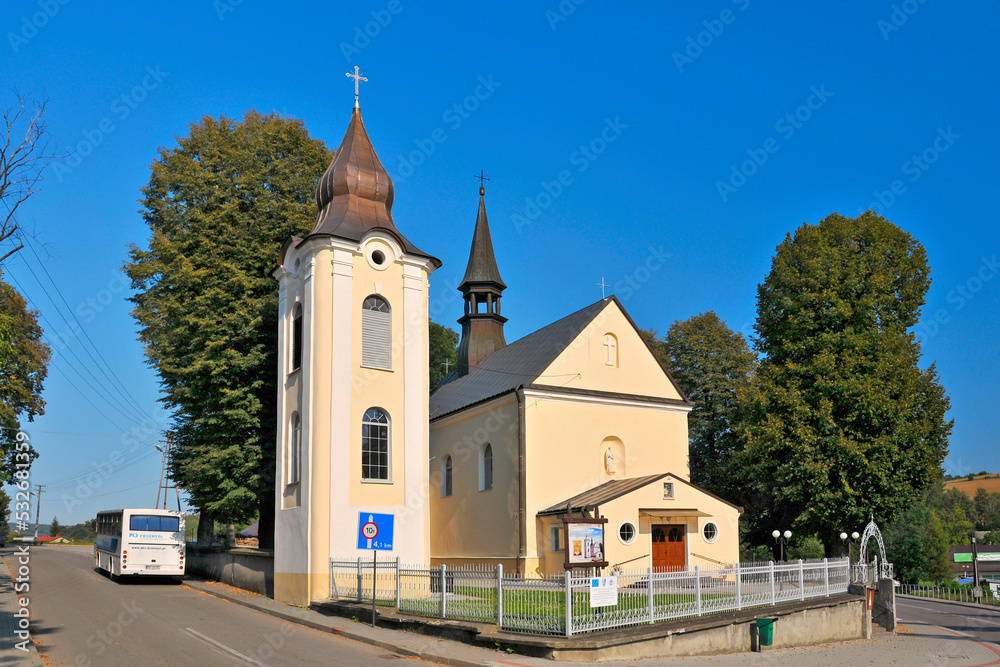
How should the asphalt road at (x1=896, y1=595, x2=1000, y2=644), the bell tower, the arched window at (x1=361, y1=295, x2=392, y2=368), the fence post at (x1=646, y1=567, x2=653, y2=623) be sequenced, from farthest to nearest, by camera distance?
the bell tower < the asphalt road at (x1=896, y1=595, x2=1000, y2=644) < the arched window at (x1=361, y1=295, x2=392, y2=368) < the fence post at (x1=646, y1=567, x2=653, y2=623)

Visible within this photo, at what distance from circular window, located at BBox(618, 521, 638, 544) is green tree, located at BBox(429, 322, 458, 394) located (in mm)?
25520

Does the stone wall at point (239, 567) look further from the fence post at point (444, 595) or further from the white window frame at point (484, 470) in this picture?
the fence post at point (444, 595)

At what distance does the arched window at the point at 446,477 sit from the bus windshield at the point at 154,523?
33.0ft

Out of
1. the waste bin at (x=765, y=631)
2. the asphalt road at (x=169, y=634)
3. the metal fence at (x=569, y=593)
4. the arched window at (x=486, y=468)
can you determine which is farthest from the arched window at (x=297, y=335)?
the waste bin at (x=765, y=631)

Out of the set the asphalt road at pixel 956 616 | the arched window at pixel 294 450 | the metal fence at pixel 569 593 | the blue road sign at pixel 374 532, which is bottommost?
the asphalt road at pixel 956 616

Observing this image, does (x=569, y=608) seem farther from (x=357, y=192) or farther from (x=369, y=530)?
(x=357, y=192)

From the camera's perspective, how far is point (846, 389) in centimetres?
3067

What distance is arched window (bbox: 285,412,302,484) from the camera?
23.9m

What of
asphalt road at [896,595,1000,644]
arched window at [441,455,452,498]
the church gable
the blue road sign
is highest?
the church gable

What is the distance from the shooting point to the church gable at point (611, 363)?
90.9ft

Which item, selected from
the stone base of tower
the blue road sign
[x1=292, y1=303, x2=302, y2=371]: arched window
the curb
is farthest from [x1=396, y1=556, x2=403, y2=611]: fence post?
[x1=292, y1=303, x2=302, y2=371]: arched window

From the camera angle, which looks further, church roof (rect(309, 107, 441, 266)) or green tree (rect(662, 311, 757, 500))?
green tree (rect(662, 311, 757, 500))

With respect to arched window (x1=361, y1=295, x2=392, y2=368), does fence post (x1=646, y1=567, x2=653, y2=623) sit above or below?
below

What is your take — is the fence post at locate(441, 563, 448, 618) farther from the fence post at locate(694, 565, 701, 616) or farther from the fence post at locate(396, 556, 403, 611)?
the fence post at locate(694, 565, 701, 616)
